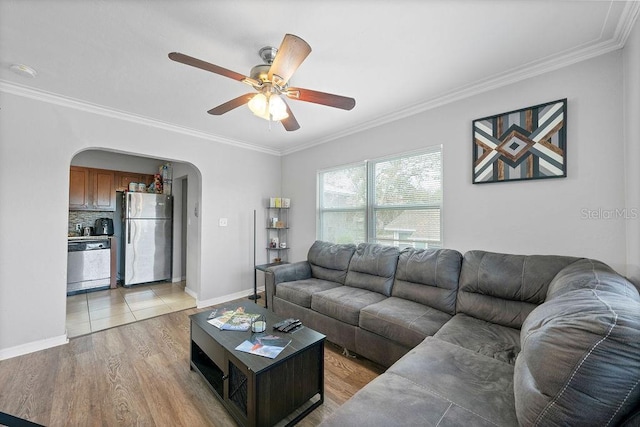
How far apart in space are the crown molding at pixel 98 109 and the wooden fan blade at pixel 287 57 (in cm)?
237

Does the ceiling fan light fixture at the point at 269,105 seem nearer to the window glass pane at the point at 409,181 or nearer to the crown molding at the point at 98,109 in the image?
the window glass pane at the point at 409,181

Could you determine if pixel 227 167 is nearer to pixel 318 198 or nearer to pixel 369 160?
pixel 318 198

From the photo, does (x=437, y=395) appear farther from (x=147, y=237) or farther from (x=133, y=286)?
(x=133, y=286)

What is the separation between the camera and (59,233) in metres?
2.62

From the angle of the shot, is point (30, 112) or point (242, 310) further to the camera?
point (30, 112)

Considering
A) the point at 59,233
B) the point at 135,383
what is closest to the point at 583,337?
the point at 135,383

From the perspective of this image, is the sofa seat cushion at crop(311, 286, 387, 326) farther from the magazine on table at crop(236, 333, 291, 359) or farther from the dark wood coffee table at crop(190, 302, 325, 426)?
the magazine on table at crop(236, 333, 291, 359)

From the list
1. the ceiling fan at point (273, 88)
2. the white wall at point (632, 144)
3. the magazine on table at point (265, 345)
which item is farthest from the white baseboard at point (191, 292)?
the white wall at point (632, 144)

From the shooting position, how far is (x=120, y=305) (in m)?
3.69

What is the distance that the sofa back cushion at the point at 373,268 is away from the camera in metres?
2.67

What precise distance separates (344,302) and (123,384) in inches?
74.1

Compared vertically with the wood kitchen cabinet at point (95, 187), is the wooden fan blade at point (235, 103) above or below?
above

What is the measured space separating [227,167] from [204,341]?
274 centimetres

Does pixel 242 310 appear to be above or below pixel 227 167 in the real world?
below
